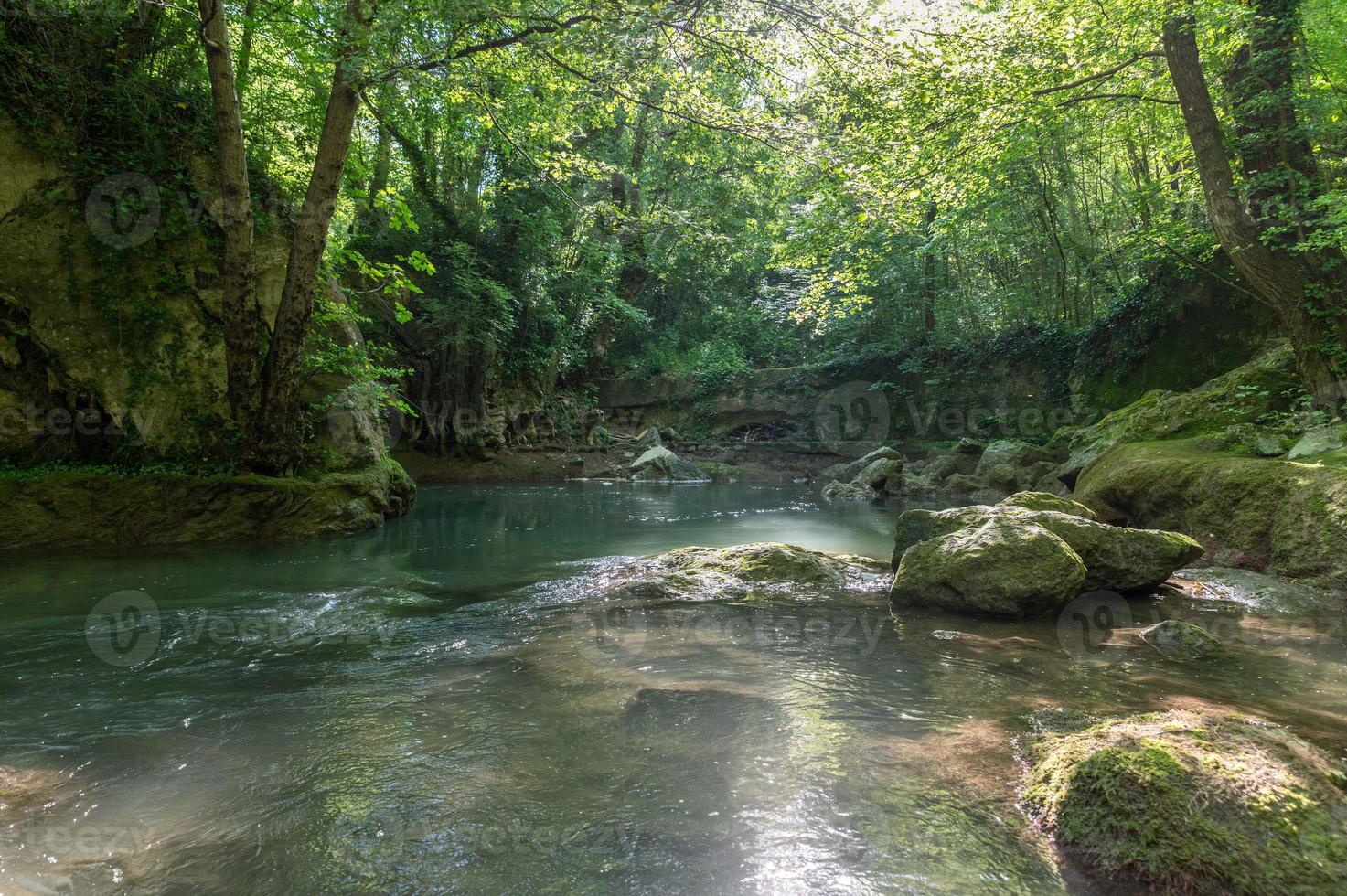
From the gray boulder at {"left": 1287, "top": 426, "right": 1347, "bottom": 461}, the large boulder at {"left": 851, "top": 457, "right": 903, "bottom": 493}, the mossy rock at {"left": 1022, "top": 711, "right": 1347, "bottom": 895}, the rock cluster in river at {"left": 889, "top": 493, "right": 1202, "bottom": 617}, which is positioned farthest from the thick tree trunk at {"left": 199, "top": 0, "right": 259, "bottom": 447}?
the large boulder at {"left": 851, "top": 457, "right": 903, "bottom": 493}

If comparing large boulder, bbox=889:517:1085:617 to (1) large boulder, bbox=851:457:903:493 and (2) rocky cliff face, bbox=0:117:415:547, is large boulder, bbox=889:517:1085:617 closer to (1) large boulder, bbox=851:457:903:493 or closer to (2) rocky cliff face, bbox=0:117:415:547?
(2) rocky cliff face, bbox=0:117:415:547

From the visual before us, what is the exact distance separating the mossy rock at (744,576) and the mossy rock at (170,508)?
468cm

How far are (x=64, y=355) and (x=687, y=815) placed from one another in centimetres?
920

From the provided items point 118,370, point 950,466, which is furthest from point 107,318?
point 950,466

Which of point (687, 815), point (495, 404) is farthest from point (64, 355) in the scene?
point (495, 404)

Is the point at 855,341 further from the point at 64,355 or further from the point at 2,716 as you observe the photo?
the point at 2,716

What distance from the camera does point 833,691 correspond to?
11.7 ft

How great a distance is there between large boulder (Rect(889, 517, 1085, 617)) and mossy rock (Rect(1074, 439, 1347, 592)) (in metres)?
2.20

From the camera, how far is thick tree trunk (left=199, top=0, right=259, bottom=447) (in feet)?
22.6

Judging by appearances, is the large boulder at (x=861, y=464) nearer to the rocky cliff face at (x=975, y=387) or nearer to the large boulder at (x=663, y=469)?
the rocky cliff face at (x=975, y=387)

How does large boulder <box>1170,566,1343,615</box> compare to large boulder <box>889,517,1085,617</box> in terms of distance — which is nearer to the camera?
large boulder <box>889,517,1085,617</box>

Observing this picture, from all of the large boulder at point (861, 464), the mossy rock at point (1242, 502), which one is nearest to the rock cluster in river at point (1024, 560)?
the mossy rock at point (1242, 502)

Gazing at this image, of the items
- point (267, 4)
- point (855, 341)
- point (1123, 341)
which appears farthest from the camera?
point (855, 341)

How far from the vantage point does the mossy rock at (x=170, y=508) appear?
720 centimetres
